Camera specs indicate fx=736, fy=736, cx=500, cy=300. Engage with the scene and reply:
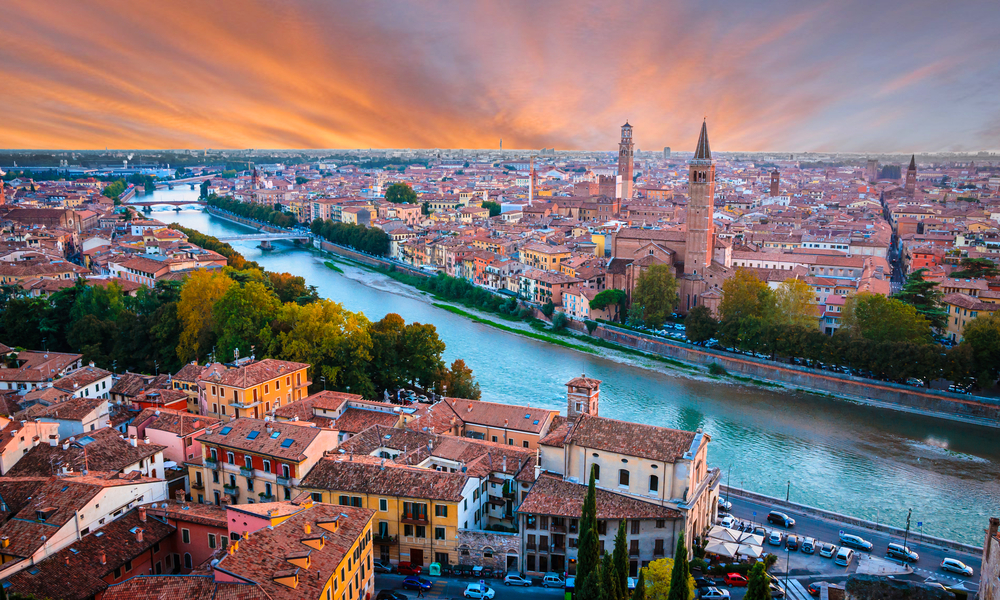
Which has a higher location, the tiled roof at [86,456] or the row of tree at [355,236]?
the row of tree at [355,236]

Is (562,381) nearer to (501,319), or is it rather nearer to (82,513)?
(501,319)

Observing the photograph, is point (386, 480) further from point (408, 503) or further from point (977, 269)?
point (977, 269)

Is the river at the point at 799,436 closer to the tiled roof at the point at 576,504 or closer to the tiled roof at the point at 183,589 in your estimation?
the tiled roof at the point at 576,504

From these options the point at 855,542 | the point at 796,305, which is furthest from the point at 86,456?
the point at 796,305

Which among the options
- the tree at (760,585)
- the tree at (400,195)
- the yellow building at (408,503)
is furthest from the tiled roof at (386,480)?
the tree at (400,195)

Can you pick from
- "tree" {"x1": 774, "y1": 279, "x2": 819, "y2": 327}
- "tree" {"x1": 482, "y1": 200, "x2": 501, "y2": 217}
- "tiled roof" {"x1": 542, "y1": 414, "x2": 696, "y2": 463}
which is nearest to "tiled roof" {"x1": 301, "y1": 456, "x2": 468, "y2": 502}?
"tiled roof" {"x1": 542, "y1": 414, "x2": 696, "y2": 463}

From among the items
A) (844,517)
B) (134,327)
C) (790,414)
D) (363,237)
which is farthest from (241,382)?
(363,237)
